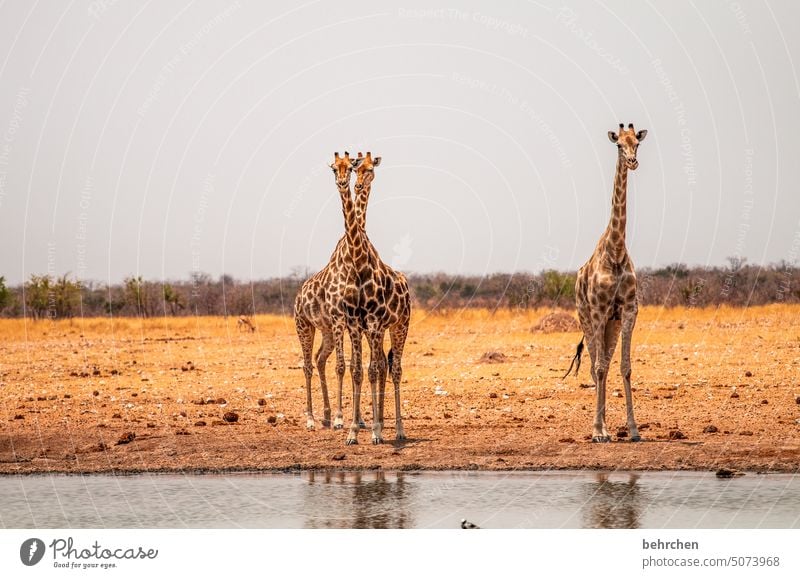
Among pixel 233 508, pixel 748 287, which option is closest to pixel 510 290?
pixel 748 287

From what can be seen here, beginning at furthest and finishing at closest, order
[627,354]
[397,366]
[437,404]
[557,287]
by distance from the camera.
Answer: [557,287] → [437,404] → [397,366] → [627,354]

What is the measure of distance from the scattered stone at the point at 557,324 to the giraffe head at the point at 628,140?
1891cm

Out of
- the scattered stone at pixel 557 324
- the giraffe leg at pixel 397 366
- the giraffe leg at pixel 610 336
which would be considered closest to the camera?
the giraffe leg at pixel 397 366

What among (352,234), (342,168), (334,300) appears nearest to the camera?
(342,168)

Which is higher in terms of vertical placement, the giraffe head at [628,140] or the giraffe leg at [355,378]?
the giraffe head at [628,140]

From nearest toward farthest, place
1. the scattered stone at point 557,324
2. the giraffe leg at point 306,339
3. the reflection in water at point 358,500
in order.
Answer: the reflection in water at point 358,500 < the giraffe leg at point 306,339 < the scattered stone at point 557,324

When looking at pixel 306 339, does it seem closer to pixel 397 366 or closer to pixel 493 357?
pixel 397 366

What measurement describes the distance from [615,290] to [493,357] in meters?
11.0

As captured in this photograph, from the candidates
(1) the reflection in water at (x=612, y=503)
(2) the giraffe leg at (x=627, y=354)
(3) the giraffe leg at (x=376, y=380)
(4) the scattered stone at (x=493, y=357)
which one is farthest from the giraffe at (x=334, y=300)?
(4) the scattered stone at (x=493, y=357)

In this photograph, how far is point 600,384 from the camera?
16.3 m

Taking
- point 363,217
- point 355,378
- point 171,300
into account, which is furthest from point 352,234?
point 171,300

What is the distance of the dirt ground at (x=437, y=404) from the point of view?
15.2 m

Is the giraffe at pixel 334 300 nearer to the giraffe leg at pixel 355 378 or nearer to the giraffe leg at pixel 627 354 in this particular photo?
the giraffe leg at pixel 355 378

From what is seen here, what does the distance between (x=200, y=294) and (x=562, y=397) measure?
1673 inches
